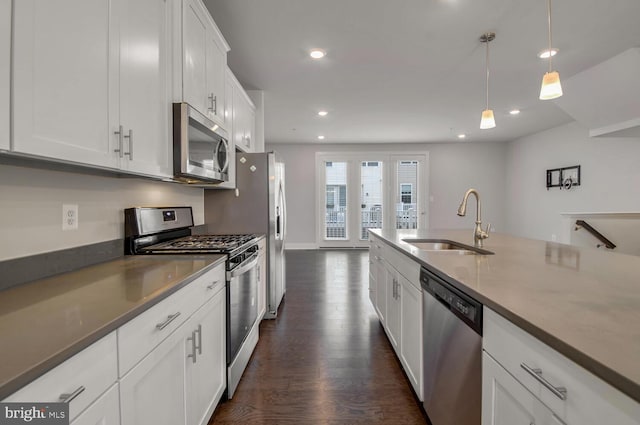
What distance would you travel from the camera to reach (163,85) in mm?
1657

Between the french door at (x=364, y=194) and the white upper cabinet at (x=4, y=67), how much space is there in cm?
687

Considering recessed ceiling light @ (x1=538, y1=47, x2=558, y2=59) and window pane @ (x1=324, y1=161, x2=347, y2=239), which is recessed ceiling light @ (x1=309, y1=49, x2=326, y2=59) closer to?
recessed ceiling light @ (x1=538, y1=47, x2=558, y2=59)

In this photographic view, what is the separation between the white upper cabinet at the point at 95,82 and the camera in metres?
0.90

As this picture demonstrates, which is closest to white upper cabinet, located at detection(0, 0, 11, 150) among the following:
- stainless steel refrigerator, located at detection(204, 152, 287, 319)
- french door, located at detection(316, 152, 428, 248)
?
stainless steel refrigerator, located at detection(204, 152, 287, 319)

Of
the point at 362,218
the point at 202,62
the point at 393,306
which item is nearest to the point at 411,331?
the point at 393,306

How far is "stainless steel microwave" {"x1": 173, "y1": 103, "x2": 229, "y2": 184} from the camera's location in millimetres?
1759

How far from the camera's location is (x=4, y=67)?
823 mm

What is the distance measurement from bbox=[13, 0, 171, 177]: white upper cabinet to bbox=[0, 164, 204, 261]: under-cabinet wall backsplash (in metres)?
0.31

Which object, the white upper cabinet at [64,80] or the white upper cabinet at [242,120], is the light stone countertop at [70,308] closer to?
the white upper cabinet at [64,80]

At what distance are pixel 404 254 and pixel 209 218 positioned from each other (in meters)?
1.95

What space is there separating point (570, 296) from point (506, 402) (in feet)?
1.25

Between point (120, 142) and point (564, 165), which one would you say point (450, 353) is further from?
point (564, 165)

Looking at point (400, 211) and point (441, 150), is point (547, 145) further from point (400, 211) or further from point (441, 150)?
point (400, 211)

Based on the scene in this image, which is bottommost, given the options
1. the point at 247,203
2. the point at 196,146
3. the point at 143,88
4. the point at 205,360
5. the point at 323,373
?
the point at 323,373
